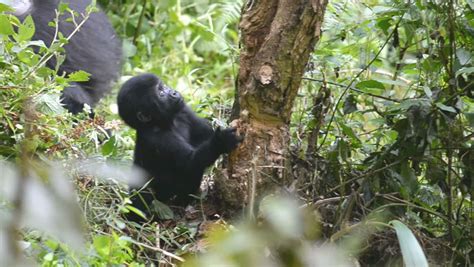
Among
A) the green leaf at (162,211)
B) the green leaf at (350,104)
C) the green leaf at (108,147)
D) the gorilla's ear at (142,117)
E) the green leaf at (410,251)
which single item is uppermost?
the green leaf at (410,251)

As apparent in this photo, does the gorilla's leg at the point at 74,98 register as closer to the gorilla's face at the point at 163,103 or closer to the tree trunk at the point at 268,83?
the gorilla's face at the point at 163,103

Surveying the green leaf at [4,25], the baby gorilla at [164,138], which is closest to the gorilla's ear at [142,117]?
the baby gorilla at [164,138]

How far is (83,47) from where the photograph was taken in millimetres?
4555

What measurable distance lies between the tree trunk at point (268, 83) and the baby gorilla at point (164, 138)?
16 centimetres

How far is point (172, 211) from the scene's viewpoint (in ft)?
9.68

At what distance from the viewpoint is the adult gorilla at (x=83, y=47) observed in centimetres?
433

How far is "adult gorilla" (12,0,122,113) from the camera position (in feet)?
14.2

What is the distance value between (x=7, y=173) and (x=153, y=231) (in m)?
1.84

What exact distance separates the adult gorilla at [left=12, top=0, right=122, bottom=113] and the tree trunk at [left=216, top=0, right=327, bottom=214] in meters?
1.67

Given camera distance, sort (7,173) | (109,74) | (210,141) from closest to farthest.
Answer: (7,173) < (210,141) < (109,74)

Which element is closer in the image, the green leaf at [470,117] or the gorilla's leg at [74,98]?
the green leaf at [470,117]

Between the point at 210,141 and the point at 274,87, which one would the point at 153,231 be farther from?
the point at 274,87

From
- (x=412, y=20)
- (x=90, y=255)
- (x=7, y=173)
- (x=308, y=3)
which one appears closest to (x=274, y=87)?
(x=308, y=3)

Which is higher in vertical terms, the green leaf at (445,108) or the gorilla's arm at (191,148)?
the green leaf at (445,108)
